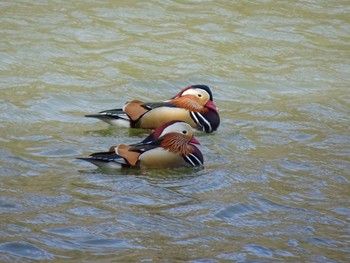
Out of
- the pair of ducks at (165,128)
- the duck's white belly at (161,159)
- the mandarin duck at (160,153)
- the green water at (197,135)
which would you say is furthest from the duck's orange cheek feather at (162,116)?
the duck's white belly at (161,159)

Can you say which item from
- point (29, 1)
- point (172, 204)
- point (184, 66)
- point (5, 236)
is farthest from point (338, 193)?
point (29, 1)

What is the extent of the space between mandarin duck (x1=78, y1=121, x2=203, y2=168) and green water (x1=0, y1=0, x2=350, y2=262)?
105 millimetres

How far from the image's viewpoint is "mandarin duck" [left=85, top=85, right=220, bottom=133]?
31.2ft

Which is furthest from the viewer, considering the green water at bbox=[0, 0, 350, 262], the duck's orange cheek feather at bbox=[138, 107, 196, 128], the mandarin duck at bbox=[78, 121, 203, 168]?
the duck's orange cheek feather at bbox=[138, 107, 196, 128]

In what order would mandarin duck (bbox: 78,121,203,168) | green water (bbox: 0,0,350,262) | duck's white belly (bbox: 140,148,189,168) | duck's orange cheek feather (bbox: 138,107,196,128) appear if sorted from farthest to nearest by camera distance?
duck's orange cheek feather (bbox: 138,107,196,128) < duck's white belly (bbox: 140,148,189,168) < mandarin duck (bbox: 78,121,203,168) < green water (bbox: 0,0,350,262)

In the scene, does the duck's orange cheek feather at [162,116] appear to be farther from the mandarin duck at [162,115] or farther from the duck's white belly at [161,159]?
the duck's white belly at [161,159]

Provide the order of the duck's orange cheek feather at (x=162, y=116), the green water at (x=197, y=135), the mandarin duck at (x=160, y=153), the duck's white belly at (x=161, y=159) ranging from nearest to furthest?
the green water at (x=197, y=135) → the mandarin duck at (x=160, y=153) → the duck's white belly at (x=161, y=159) → the duck's orange cheek feather at (x=162, y=116)

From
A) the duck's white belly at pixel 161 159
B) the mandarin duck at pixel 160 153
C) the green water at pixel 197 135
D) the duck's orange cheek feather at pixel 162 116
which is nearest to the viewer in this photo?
the green water at pixel 197 135

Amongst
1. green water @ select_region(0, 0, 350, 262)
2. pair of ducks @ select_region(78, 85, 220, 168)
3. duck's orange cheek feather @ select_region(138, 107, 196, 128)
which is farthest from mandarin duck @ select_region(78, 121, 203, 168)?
duck's orange cheek feather @ select_region(138, 107, 196, 128)

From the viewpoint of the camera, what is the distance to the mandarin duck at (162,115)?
951 cm

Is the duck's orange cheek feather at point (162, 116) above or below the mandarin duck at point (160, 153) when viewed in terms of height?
below

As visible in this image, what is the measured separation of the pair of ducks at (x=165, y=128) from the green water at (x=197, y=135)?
0.37ft

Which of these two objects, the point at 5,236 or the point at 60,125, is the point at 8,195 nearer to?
the point at 5,236

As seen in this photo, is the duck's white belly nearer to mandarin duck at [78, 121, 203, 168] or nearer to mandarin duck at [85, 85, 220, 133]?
mandarin duck at [78, 121, 203, 168]
